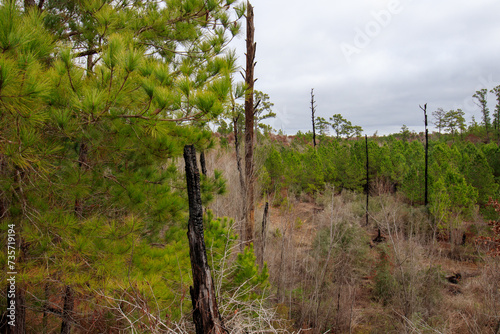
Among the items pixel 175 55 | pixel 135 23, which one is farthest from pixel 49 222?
pixel 175 55

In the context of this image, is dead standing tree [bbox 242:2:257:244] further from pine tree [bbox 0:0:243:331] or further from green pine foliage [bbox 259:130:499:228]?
green pine foliage [bbox 259:130:499:228]

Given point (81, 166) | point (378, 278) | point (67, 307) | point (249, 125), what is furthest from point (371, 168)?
point (67, 307)

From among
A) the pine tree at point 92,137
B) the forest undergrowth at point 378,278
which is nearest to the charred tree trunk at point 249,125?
the forest undergrowth at point 378,278

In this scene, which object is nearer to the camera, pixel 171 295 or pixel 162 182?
pixel 171 295

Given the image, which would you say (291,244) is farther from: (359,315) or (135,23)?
(135,23)

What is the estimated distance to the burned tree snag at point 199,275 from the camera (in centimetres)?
180

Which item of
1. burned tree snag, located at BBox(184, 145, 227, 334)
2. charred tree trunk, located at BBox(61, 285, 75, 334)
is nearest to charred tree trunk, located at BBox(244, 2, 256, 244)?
charred tree trunk, located at BBox(61, 285, 75, 334)

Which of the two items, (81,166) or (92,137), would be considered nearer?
(92,137)

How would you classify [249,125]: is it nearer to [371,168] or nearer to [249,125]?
[249,125]

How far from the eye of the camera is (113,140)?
8.80 ft

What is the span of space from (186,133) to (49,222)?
58.2 inches

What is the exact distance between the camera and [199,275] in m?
1.83

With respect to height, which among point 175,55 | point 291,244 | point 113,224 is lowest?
point 291,244

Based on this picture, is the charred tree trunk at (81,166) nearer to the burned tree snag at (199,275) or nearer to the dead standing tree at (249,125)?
the burned tree snag at (199,275)
